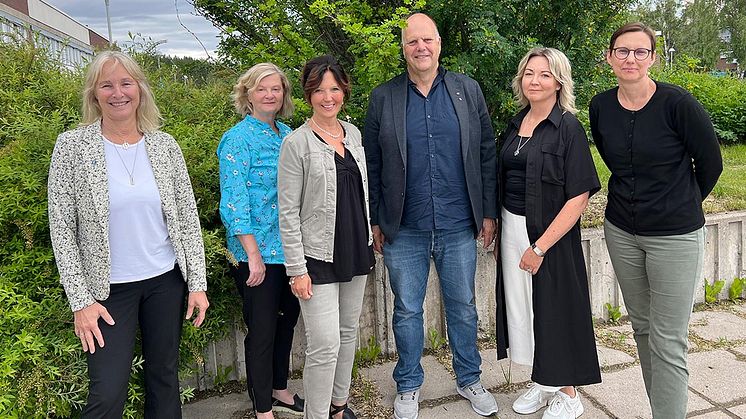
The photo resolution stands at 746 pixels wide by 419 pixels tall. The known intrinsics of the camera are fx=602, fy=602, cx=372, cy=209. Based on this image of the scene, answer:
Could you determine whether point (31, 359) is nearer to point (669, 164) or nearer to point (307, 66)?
point (307, 66)

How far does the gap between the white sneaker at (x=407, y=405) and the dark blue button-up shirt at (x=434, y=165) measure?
994 millimetres

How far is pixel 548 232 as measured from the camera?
3.08 meters

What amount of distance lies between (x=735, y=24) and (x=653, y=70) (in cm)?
4398

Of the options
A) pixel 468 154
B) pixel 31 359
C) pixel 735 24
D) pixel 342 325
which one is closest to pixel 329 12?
pixel 468 154

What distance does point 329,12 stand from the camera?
3.94 metres

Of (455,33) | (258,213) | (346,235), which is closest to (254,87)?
(258,213)

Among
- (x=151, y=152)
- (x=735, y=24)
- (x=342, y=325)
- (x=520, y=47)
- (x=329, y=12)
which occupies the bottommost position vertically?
(x=342, y=325)

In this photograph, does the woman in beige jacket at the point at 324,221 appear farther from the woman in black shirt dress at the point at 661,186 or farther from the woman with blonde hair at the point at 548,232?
the woman in black shirt dress at the point at 661,186

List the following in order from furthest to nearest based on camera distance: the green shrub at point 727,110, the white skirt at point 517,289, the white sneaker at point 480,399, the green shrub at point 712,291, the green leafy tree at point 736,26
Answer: the green leafy tree at point 736,26 < the green shrub at point 727,110 < the green shrub at point 712,291 < the white sneaker at point 480,399 < the white skirt at point 517,289

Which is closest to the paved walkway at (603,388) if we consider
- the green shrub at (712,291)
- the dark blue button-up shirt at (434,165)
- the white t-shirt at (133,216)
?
the green shrub at (712,291)

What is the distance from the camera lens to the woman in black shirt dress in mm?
2840

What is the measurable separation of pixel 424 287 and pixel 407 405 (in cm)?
69

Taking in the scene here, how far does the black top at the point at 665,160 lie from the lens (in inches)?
110

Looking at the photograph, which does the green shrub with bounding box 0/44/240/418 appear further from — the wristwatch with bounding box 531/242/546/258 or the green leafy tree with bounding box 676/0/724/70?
the green leafy tree with bounding box 676/0/724/70
